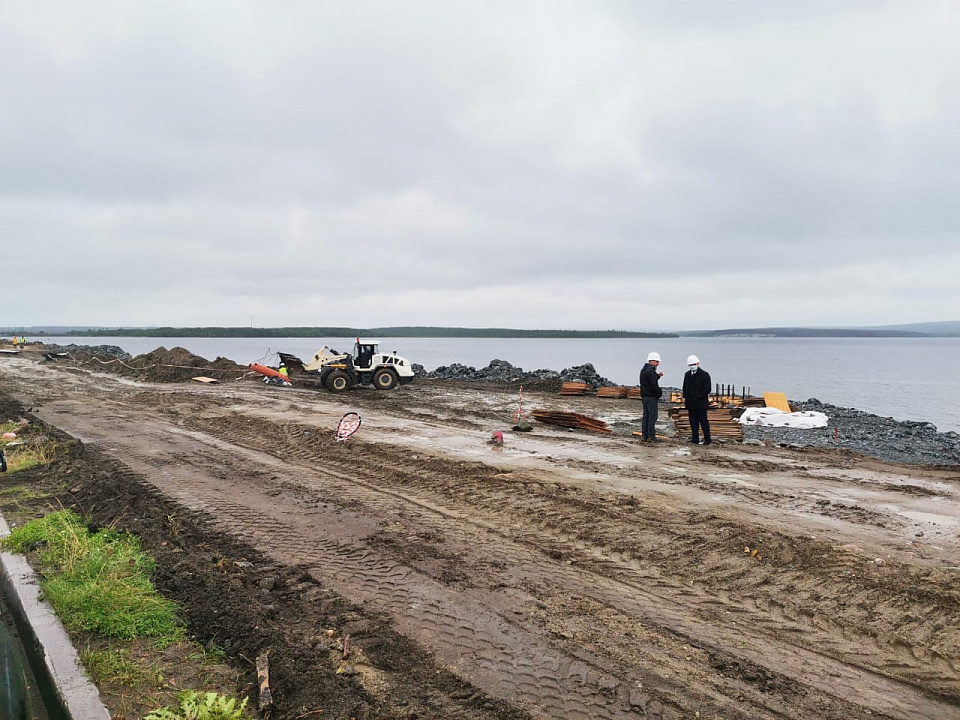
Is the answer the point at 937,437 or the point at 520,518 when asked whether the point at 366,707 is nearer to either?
the point at 520,518

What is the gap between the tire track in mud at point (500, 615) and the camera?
13.2ft

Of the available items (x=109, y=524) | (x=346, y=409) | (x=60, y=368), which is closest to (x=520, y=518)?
(x=109, y=524)

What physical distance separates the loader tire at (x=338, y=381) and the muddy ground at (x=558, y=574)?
1184 cm

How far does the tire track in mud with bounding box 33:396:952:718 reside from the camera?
4031 millimetres

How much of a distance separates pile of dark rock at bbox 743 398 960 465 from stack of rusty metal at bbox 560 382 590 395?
315 inches

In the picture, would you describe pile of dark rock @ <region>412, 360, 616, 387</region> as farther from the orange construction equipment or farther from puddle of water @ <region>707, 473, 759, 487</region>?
puddle of water @ <region>707, 473, 759, 487</region>

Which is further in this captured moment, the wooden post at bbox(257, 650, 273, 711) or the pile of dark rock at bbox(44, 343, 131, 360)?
the pile of dark rock at bbox(44, 343, 131, 360)

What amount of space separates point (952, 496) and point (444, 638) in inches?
342

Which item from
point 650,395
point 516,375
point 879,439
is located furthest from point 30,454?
point 516,375

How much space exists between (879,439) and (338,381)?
1795cm

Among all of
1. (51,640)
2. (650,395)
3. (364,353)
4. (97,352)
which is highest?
(364,353)

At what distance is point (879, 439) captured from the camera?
682 inches

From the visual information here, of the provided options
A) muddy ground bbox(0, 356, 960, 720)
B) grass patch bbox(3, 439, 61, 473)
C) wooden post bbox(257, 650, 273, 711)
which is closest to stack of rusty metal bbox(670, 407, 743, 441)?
muddy ground bbox(0, 356, 960, 720)

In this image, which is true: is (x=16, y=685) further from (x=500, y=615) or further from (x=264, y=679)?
(x=500, y=615)
